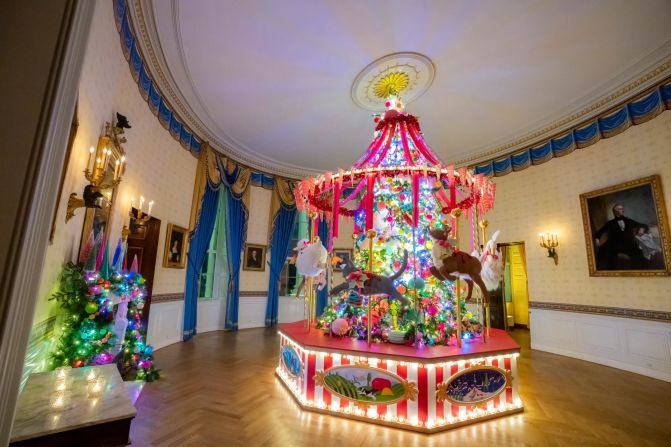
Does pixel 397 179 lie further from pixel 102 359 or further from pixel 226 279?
pixel 226 279

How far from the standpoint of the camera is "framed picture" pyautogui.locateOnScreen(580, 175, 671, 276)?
4590 mm

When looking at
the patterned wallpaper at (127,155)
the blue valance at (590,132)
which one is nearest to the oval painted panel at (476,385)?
the patterned wallpaper at (127,155)

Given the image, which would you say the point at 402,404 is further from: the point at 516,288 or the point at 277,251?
the point at 516,288

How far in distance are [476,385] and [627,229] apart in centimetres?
407

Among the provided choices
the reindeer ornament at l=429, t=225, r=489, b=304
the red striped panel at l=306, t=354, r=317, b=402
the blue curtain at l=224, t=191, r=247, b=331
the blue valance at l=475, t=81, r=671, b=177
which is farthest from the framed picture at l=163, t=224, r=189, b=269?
the blue valance at l=475, t=81, r=671, b=177

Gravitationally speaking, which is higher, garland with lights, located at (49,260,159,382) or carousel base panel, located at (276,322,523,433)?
garland with lights, located at (49,260,159,382)

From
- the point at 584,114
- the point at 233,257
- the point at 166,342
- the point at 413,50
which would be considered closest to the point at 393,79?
the point at 413,50

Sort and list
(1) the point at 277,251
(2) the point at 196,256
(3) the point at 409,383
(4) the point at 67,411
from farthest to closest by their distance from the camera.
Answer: (1) the point at 277,251, (2) the point at 196,256, (3) the point at 409,383, (4) the point at 67,411

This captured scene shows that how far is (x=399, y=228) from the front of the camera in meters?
4.47

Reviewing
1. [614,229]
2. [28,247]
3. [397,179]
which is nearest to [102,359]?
[28,247]

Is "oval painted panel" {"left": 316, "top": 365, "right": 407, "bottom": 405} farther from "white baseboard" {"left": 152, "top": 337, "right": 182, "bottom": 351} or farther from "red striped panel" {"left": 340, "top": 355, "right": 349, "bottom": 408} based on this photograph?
"white baseboard" {"left": 152, "top": 337, "right": 182, "bottom": 351}

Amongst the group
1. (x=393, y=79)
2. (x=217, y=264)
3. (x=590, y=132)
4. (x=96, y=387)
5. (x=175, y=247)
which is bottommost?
(x=96, y=387)

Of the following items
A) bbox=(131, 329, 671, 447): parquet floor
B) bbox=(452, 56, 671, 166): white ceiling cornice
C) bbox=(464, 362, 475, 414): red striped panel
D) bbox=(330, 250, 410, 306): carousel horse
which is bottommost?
bbox=(131, 329, 671, 447): parquet floor

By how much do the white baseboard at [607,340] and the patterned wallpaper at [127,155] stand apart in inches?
283
